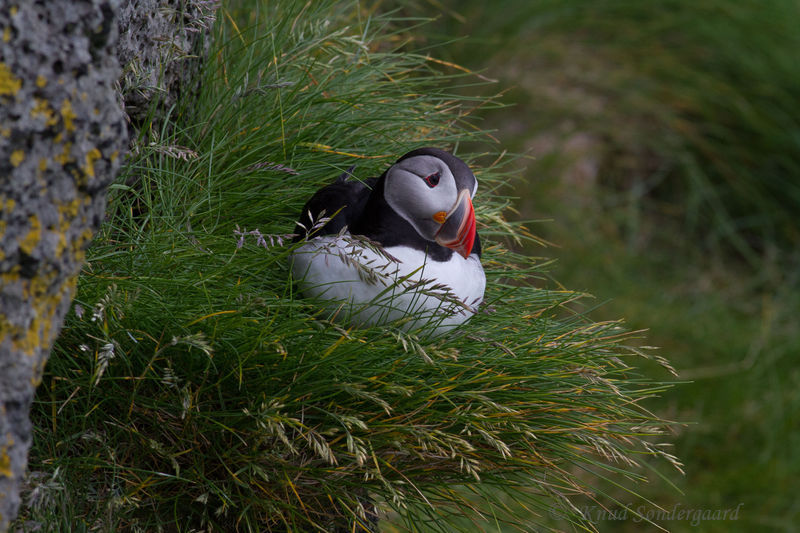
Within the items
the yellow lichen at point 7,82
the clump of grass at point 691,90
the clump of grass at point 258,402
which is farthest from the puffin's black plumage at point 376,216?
the clump of grass at point 691,90

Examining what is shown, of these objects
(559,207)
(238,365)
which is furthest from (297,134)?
(559,207)

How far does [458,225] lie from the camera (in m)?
1.77

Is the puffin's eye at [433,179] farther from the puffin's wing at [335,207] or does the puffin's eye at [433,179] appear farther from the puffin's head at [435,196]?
the puffin's wing at [335,207]

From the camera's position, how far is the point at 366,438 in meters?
1.59

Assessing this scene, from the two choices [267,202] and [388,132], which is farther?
[388,132]

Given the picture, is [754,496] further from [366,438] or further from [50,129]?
[50,129]

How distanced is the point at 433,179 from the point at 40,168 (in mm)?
853

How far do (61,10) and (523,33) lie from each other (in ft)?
11.5

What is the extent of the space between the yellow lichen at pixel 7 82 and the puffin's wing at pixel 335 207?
28.8 inches

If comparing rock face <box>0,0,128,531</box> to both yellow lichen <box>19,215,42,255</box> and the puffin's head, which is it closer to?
yellow lichen <box>19,215,42,255</box>

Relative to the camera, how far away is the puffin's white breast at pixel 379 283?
1665mm

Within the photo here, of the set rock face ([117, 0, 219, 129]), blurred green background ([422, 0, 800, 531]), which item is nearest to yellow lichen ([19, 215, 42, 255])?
rock face ([117, 0, 219, 129])

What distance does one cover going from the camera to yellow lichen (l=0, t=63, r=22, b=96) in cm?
112

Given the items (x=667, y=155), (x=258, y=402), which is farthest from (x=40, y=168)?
(x=667, y=155)
